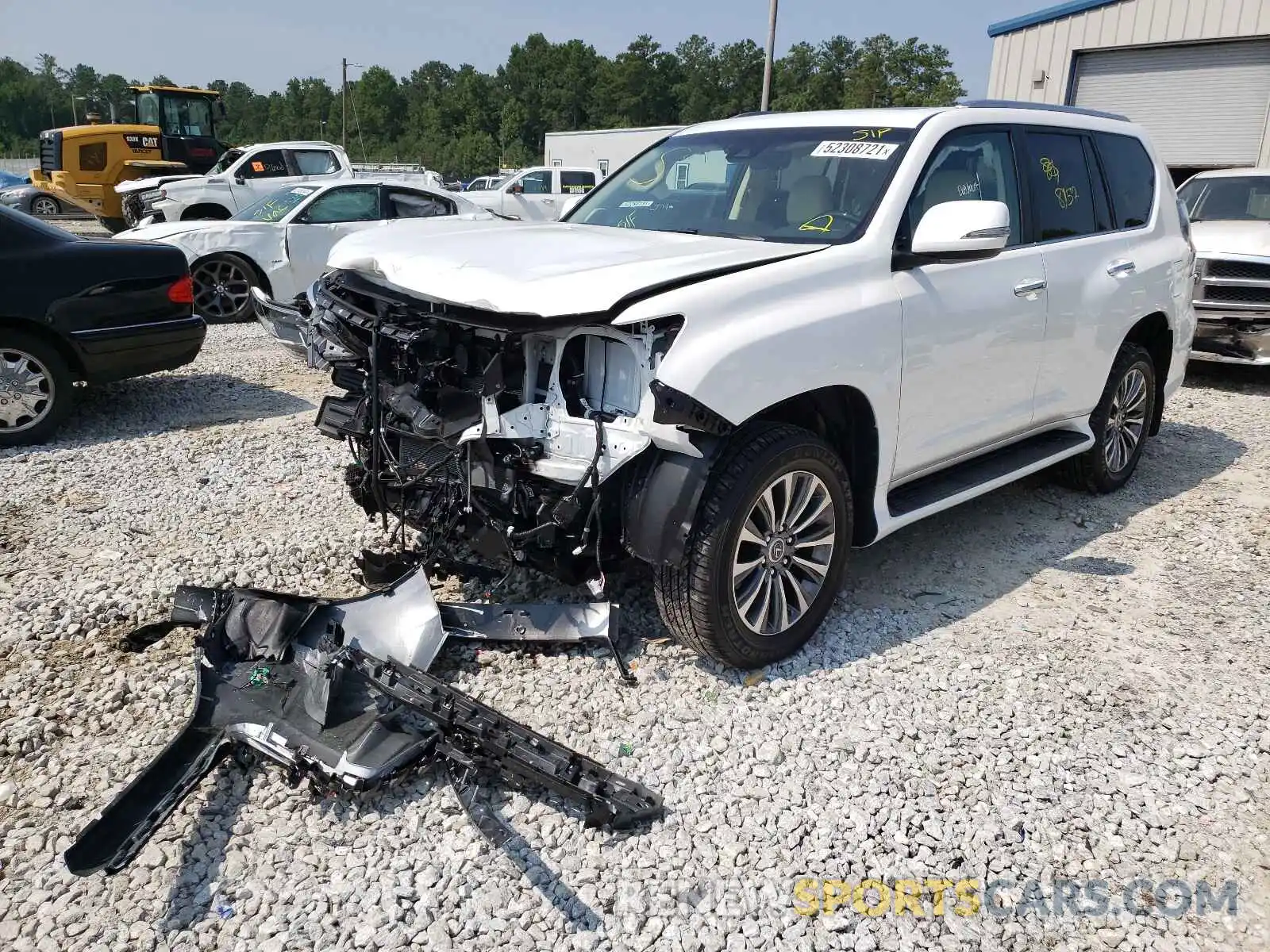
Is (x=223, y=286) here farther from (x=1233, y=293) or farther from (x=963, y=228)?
(x=1233, y=293)

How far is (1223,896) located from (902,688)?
1.17 meters

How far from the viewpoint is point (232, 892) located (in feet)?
8.36

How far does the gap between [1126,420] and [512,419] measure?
4055 millimetres

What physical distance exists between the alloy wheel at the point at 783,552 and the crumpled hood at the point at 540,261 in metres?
0.84

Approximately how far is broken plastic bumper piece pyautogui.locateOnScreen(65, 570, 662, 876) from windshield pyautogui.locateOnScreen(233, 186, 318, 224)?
8.24 meters

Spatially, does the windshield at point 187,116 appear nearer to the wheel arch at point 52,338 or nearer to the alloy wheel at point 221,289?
the alloy wheel at point 221,289

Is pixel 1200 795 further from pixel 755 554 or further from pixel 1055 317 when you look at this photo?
Result: pixel 1055 317

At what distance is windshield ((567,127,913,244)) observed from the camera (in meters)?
3.88

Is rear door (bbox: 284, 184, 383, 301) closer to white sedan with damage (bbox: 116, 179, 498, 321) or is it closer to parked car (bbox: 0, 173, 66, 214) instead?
white sedan with damage (bbox: 116, 179, 498, 321)

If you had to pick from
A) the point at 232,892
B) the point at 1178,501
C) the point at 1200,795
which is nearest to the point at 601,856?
the point at 232,892

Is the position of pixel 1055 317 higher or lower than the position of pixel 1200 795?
higher

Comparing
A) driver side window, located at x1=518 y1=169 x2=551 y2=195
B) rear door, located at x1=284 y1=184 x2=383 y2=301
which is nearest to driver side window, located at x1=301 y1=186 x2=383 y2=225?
rear door, located at x1=284 y1=184 x2=383 y2=301

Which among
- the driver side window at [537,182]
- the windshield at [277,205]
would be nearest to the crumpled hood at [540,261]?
the windshield at [277,205]

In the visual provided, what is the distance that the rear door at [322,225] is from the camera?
34.4ft
